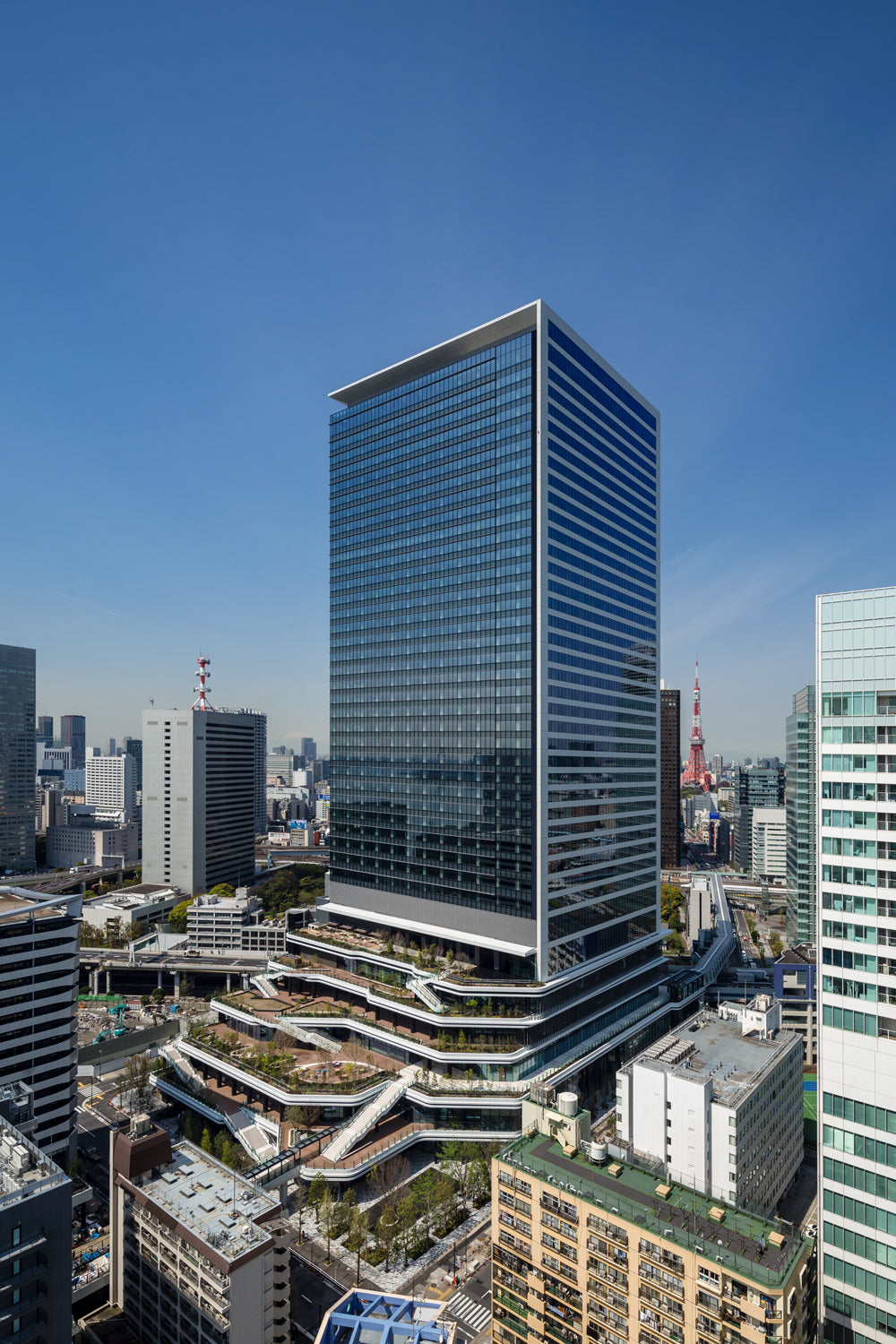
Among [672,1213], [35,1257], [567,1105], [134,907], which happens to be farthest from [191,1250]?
[134,907]

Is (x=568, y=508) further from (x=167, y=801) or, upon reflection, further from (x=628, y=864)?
(x=167, y=801)

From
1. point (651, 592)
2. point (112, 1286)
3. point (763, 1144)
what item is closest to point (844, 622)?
point (763, 1144)

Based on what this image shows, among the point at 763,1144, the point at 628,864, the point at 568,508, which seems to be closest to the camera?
the point at 763,1144

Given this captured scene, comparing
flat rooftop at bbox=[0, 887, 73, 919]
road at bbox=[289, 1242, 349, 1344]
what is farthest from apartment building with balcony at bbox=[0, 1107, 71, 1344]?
flat rooftop at bbox=[0, 887, 73, 919]

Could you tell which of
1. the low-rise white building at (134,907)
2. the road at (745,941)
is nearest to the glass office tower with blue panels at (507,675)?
the road at (745,941)

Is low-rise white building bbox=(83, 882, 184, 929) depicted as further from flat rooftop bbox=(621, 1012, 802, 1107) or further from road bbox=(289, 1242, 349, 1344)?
→ flat rooftop bbox=(621, 1012, 802, 1107)

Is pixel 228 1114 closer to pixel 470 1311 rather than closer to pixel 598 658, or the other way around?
pixel 470 1311

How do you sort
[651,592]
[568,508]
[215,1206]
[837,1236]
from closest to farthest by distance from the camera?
1. [837,1236]
2. [215,1206]
3. [568,508]
4. [651,592]
